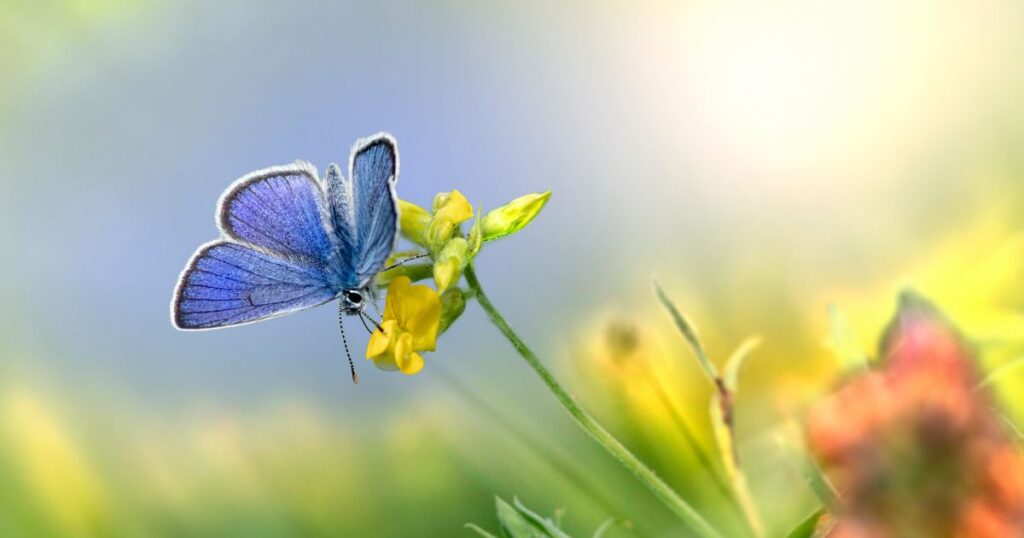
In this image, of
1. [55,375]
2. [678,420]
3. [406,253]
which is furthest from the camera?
[55,375]

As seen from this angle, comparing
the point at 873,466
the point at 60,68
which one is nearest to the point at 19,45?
the point at 60,68

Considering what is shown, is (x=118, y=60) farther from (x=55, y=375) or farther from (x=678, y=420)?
(x=678, y=420)

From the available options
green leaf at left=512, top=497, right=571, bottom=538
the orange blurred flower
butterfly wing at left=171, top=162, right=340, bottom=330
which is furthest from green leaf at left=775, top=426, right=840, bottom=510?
butterfly wing at left=171, top=162, right=340, bottom=330

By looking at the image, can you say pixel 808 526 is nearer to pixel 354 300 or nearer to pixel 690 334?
pixel 690 334

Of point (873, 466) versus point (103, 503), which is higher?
point (103, 503)

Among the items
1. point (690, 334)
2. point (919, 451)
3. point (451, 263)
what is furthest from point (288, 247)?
point (919, 451)

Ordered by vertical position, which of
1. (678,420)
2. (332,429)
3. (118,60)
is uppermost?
(118,60)

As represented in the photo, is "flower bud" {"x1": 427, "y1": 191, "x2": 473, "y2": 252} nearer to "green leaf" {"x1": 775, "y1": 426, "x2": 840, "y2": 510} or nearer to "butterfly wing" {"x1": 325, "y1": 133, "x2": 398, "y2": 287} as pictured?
"butterfly wing" {"x1": 325, "y1": 133, "x2": 398, "y2": 287}

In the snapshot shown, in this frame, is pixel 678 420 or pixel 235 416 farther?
pixel 235 416
